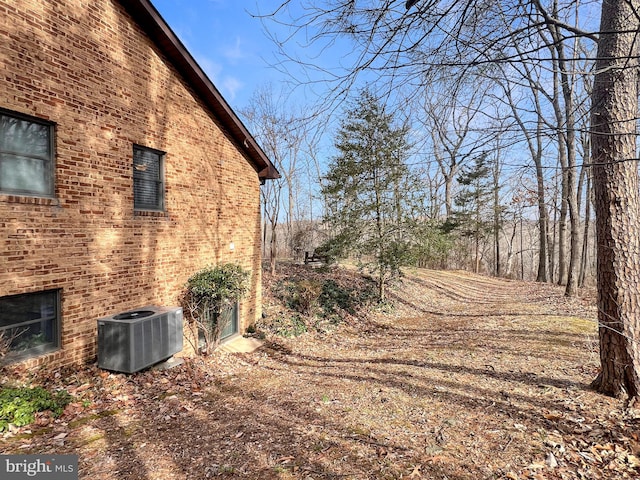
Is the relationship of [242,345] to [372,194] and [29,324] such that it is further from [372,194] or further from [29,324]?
[372,194]

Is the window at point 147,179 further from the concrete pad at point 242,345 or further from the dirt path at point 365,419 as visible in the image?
the concrete pad at point 242,345

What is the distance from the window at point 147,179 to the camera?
20.0 feet

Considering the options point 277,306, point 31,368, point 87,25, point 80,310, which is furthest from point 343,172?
point 31,368

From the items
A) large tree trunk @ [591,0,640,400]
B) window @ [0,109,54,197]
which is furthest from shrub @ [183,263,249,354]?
large tree trunk @ [591,0,640,400]

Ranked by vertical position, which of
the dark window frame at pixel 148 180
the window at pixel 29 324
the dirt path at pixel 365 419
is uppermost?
the dark window frame at pixel 148 180

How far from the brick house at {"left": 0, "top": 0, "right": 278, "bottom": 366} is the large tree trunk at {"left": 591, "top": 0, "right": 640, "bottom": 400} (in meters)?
7.20

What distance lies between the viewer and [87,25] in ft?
16.8

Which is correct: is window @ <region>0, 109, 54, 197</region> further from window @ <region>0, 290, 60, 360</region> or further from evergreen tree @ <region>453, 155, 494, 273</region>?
evergreen tree @ <region>453, 155, 494, 273</region>

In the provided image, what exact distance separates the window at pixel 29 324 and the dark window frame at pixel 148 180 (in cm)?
214

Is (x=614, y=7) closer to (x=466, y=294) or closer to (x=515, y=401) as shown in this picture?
(x=515, y=401)

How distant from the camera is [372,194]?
11766mm

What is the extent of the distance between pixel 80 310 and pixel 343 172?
8959 mm

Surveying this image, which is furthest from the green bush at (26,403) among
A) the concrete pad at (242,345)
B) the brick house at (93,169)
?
the concrete pad at (242,345)

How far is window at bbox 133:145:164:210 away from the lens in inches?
240
